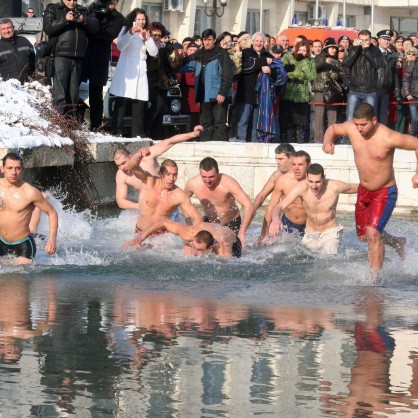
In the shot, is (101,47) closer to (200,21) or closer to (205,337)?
(205,337)

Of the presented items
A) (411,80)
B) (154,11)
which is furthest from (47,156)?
(154,11)

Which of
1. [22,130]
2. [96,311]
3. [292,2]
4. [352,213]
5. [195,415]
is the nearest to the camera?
[195,415]

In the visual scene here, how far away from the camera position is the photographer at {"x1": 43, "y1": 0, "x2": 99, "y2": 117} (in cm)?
1577

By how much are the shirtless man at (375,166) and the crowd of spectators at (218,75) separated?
5.50 metres

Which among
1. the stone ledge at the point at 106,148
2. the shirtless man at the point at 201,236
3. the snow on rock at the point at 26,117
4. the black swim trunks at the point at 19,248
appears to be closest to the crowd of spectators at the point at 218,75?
the snow on rock at the point at 26,117

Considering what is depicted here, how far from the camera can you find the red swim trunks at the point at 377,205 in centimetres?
1120

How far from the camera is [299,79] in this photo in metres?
18.8

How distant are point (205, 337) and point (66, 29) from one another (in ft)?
27.7

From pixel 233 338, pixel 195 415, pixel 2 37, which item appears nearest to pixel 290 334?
pixel 233 338

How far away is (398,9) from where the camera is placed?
54312mm

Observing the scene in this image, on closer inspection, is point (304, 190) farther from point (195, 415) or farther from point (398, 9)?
point (398, 9)

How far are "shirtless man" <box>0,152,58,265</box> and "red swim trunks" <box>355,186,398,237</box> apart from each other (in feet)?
8.83

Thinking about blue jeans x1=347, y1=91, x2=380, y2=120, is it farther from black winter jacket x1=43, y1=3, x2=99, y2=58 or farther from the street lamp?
the street lamp

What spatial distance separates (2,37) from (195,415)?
10446 millimetres
